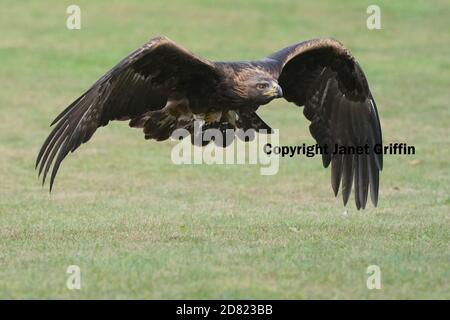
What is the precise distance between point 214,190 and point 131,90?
149 inches

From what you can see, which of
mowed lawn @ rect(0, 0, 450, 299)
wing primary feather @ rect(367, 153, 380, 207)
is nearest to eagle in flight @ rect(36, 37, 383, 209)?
wing primary feather @ rect(367, 153, 380, 207)

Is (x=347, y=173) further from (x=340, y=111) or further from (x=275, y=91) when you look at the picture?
(x=275, y=91)

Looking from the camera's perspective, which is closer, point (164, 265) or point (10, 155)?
point (164, 265)

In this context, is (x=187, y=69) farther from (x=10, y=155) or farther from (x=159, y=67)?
(x=10, y=155)

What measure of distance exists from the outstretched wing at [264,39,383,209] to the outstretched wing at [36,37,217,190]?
1350 mm

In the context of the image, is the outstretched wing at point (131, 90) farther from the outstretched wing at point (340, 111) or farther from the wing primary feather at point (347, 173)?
the wing primary feather at point (347, 173)

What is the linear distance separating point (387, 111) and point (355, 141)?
7937mm

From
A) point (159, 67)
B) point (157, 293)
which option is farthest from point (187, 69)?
point (157, 293)

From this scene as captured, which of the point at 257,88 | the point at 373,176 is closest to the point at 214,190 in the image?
the point at 373,176

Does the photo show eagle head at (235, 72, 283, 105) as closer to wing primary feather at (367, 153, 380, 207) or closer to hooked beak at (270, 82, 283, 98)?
hooked beak at (270, 82, 283, 98)

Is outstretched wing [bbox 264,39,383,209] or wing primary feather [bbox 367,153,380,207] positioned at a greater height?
outstretched wing [bbox 264,39,383,209]

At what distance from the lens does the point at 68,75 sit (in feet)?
75.8

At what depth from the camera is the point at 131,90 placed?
1027 cm

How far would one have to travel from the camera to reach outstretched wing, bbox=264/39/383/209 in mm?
11789
